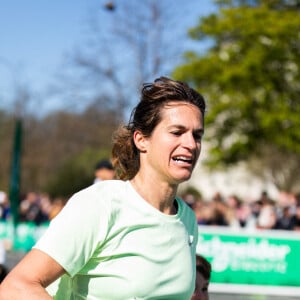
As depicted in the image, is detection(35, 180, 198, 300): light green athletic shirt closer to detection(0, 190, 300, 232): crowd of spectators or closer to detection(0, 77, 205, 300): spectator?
detection(0, 77, 205, 300): spectator

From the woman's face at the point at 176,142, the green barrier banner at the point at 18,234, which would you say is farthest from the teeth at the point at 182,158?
the green barrier banner at the point at 18,234

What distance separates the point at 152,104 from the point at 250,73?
120ft

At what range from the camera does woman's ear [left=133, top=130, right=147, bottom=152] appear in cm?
300

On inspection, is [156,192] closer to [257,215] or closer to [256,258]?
[256,258]

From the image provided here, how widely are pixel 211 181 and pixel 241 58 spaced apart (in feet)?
107

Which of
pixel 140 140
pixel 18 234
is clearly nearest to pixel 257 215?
pixel 18 234

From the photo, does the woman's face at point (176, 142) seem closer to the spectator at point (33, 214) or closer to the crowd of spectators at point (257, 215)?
the crowd of spectators at point (257, 215)

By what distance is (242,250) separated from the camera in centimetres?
1452

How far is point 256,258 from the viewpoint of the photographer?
14398 mm

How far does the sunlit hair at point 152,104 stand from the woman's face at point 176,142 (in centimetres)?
3

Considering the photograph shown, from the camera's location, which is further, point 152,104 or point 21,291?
point 152,104

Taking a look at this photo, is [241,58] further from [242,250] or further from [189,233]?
[189,233]

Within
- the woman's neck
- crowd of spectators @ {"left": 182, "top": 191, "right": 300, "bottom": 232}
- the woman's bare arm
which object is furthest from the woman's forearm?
crowd of spectators @ {"left": 182, "top": 191, "right": 300, "bottom": 232}

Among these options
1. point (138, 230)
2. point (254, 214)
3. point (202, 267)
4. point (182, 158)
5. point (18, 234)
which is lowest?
point (18, 234)
